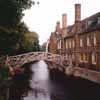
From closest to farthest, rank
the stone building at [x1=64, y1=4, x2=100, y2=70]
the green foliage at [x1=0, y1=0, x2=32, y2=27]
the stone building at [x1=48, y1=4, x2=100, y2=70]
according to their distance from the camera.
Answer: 1. the green foliage at [x1=0, y1=0, x2=32, y2=27]
2. the stone building at [x1=64, y1=4, x2=100, y2=70]
3. the stone building at [x1=48, y1=4, x2=100, y2=70]

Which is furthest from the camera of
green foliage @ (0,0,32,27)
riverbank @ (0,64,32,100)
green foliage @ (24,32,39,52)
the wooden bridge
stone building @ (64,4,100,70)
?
green foliage @ (24,32,39,52)

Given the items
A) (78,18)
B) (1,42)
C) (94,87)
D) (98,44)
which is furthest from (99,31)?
(1,42)

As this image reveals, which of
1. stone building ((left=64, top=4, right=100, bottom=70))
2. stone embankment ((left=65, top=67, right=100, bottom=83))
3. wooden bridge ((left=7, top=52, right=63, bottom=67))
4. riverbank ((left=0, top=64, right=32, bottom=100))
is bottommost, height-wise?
riverbank ((left=0, top=64, right=32, bottom=100))

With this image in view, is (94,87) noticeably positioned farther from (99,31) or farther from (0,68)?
(0,68)

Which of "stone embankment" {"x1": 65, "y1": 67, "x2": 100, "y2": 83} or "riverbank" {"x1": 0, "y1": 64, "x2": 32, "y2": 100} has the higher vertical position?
"stone embankment" {"x1": 65, "y1": 67, "x2": 100, "y2": 83}

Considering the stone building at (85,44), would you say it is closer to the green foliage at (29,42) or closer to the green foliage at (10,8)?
the green foliage at (29,42)

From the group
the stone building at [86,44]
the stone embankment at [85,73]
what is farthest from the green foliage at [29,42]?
the stone embankment at [85,73]

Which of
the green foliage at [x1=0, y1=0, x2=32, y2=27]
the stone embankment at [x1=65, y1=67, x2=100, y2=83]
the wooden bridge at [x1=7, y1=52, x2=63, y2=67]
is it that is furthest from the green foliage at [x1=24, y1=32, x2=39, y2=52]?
the green foliage at [x1=0, y1=0, x2=32, y2=27]

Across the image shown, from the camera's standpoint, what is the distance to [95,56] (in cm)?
3119

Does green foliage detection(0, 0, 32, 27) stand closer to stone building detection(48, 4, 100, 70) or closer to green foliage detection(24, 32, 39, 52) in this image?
stone building detection(48, 4, 100, 70)

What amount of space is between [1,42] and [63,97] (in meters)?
8.39

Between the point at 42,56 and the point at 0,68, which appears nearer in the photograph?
the point at 0,68

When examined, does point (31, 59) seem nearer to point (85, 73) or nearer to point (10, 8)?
point (85, 73)

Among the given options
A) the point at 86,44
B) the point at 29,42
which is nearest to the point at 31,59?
the point at 86,44
